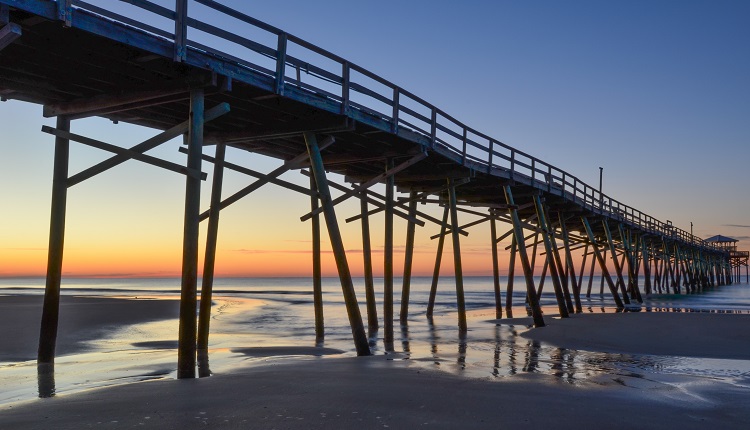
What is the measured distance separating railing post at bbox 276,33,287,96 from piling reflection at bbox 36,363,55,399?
5081 mm

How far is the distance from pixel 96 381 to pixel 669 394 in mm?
7702

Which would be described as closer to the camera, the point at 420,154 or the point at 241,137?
the point at 241,137

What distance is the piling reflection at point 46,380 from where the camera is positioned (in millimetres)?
8245

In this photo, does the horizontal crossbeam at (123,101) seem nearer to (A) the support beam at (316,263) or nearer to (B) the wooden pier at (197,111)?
(B) the wooden pier at (197,111)

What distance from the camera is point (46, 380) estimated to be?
30.5ft

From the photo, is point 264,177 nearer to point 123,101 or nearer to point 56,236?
point 123,101

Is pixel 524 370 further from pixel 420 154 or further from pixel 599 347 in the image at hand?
pixel 420 154

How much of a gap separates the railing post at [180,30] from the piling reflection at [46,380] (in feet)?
14.6

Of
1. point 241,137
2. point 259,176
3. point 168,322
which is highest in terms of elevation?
point 241,137

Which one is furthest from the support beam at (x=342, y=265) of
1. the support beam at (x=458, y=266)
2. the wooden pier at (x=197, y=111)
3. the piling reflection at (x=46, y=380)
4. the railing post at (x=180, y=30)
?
the support beam at (x=458, y=266)

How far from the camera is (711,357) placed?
12.4 meters

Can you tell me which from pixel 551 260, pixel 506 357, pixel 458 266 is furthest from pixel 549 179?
pixel 506 357

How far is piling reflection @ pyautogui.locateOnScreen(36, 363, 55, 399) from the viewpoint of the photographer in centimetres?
825

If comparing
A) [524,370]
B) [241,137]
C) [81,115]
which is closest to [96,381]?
[81,115]
